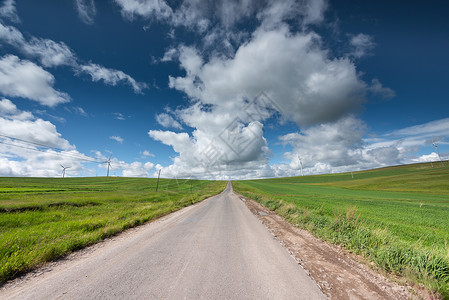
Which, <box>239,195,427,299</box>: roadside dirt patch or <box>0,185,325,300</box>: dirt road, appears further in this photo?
<box>239,195,427,299</box>: roadside dirt patch

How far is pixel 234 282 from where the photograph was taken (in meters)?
3.89

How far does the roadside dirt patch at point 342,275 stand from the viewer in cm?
369

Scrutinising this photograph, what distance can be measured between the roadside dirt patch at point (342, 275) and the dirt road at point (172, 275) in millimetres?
382

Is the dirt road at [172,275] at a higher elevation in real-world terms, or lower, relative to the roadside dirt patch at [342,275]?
higher

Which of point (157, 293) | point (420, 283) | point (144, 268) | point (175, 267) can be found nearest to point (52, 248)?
point (144, 268)

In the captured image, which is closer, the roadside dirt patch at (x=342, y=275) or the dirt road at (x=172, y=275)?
the dirt road at (x=172, y=275)

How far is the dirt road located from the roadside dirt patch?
0.38 m

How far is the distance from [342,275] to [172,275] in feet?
14.5

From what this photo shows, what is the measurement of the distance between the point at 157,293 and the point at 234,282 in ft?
5.46

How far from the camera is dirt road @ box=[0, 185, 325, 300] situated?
3.42 metres

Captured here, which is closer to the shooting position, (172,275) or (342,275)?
(172,275)

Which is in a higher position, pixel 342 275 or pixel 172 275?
pixel 172 275

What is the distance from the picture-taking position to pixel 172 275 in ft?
13.6

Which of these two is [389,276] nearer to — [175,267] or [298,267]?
[298,267]
